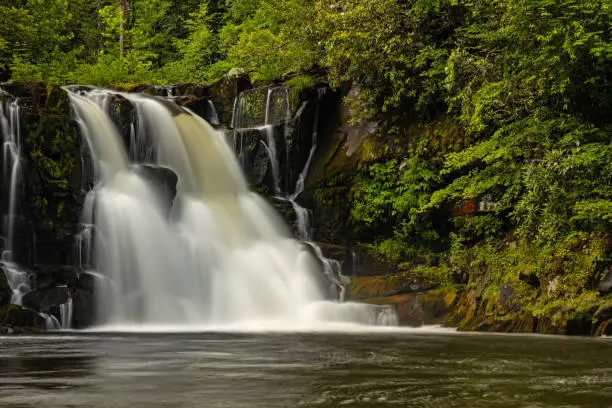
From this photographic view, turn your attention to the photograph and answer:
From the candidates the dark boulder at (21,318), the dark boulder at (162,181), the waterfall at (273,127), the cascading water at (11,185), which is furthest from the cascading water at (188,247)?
the cascading water at (11,185)

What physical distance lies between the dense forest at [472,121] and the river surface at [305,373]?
4.24 metres

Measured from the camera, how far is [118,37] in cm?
4675

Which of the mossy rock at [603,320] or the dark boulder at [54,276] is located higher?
the dark boulder at [54,276]

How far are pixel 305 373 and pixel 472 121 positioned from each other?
12848 millimetres

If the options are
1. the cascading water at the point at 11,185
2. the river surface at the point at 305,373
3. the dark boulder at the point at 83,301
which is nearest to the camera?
the river surface at the point at 305,373

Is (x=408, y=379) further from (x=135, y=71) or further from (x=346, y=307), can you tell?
(x=135, y=71)

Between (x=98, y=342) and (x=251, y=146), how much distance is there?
13841mm

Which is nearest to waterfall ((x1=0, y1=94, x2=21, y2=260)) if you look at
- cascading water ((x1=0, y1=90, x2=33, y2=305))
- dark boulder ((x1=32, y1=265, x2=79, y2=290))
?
cascading water ((x1=0, y1=90, x2=33, y2=305))

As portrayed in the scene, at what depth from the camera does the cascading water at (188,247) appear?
18766 millimetres

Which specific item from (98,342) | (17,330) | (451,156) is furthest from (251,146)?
(98,342)

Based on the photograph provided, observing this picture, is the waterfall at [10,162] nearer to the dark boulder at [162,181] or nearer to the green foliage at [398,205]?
the dark boulder at [162,181]

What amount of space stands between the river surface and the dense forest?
4235 millimetres

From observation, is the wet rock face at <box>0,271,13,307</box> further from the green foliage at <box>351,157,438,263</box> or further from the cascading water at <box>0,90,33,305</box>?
the green foliage at <box>351,157,438,263</box>

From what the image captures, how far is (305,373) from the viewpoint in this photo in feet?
26.2
